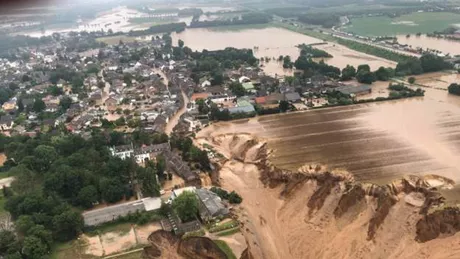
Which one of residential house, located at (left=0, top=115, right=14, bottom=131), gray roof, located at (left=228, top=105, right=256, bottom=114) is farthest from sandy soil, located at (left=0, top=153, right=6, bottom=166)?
gray roof, located at (left=228, top=105, right=256, bottom=114)

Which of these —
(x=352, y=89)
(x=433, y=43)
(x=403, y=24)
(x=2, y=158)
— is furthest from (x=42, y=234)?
(x=403, y=24)

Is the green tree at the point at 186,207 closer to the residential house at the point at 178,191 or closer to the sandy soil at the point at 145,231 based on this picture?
the sandy soil at the point at 145,231

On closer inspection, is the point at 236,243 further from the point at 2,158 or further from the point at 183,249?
the point at 2,158

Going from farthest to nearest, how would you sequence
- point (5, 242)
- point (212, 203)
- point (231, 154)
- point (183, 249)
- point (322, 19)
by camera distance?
point (322, 19) → point (231, 154) → point (212, 203) → point (5, 242) → point (183, 249)

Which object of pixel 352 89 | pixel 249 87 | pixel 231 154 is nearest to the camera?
pixel 231 154

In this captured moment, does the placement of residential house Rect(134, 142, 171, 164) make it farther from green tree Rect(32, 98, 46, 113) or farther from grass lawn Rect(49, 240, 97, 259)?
green tree Rect(32, 98, 46, 113)

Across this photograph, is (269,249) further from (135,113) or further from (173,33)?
(173,33)
